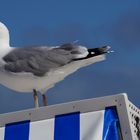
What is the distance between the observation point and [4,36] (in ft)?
17.0

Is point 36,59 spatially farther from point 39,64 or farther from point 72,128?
point 72,128

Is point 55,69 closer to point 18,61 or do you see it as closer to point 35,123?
point 18,61

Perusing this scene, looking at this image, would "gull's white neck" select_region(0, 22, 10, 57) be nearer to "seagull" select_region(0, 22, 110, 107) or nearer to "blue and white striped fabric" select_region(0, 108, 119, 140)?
"seagull" select_region(0, 22, 110, 107)

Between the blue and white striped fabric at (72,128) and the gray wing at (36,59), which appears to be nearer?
the blue and white striped fabric at (72,128)

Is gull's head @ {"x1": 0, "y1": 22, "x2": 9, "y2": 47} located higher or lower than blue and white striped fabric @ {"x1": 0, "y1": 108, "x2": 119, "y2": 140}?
higher

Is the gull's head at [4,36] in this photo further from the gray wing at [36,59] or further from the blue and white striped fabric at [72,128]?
the blue and white striped fabric at [72,128]

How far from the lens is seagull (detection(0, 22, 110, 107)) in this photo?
15.7 ft

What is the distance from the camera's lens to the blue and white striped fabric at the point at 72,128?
2.70 metres

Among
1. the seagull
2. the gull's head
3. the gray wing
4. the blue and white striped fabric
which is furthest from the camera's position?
the gull's head


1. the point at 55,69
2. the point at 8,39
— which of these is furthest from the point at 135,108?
the point at 8,39

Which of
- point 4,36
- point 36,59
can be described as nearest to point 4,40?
point 4,36

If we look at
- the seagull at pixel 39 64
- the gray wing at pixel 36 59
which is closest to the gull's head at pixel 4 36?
the seagull at pixel 39 64

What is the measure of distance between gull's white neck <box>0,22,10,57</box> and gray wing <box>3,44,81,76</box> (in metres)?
0.07

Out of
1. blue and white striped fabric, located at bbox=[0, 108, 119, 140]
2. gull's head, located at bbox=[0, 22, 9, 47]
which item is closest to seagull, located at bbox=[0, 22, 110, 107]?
gull's head, located at bbox=[0, 22, 9, 47]
